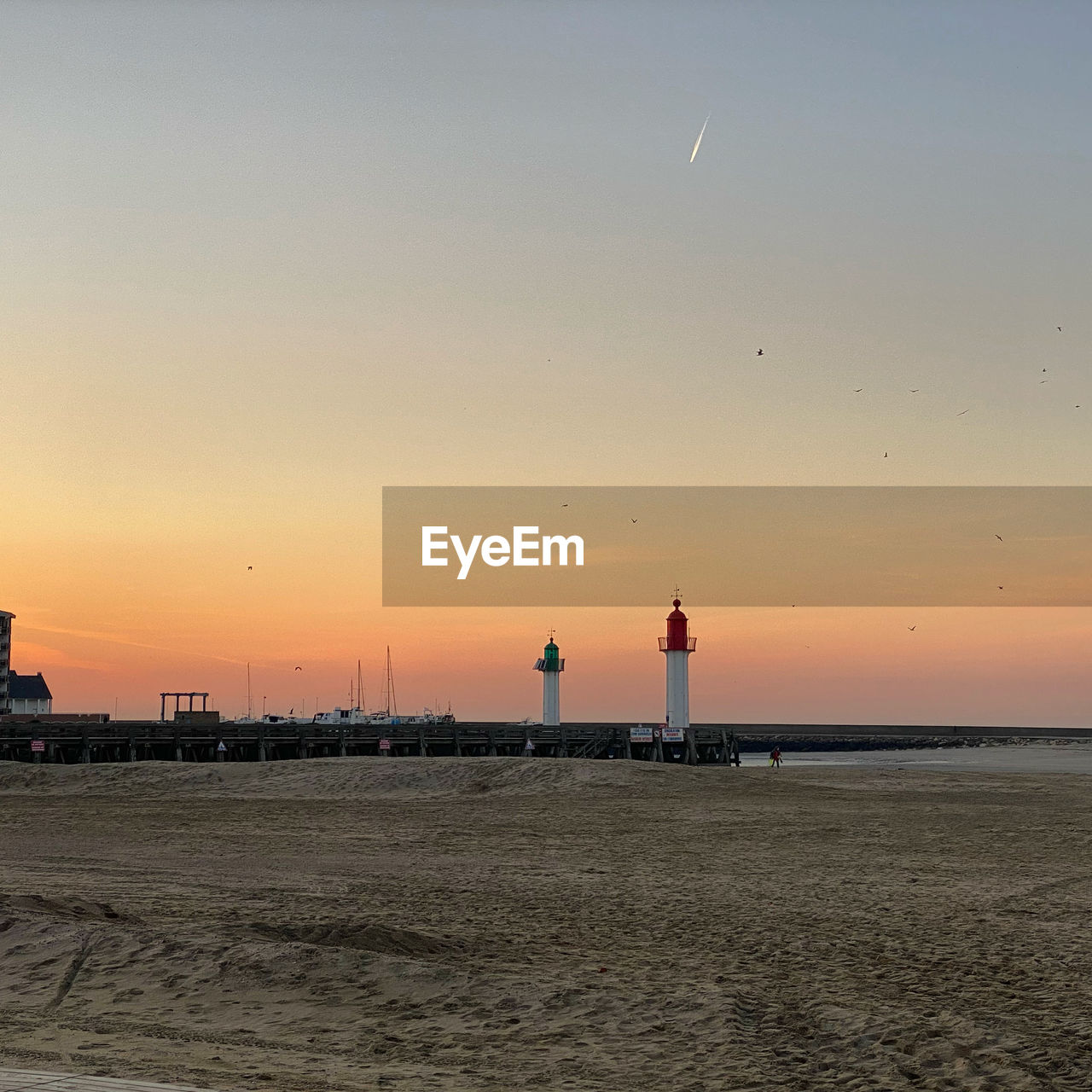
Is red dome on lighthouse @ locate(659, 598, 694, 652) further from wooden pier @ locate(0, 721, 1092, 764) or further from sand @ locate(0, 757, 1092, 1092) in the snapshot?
sand @ locate(0, 757, 1092, 1092)

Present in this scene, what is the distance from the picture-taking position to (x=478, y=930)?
12383mm

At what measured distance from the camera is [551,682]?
205 ft

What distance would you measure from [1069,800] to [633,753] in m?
27.1

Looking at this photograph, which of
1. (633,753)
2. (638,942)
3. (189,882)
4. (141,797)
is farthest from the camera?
(633,753)

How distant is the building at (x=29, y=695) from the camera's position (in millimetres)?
108312

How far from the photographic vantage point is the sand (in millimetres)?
7941

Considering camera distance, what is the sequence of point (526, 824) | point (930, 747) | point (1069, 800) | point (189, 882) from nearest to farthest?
point (189, 882)
point (526, 824)
point (1069, 800)
point (930, 747)

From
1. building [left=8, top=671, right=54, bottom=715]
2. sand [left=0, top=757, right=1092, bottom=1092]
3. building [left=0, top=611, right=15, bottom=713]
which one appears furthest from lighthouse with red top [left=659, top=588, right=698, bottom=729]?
building [left=8, top=671, right=54, bottom=715]

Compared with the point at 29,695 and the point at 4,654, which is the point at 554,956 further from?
the point at 29,695

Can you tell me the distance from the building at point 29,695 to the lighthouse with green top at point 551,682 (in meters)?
63.4

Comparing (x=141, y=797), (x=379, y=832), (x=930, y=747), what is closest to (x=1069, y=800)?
(x=379, y=832)

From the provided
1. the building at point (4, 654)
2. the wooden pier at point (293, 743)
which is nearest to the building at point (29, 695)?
the building at point (4, 654)

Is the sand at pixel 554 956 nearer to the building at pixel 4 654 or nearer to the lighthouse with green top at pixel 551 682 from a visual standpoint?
the lighthouse with green top at pixel 551 682

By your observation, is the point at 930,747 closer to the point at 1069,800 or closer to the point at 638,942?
the point at 1069,800
